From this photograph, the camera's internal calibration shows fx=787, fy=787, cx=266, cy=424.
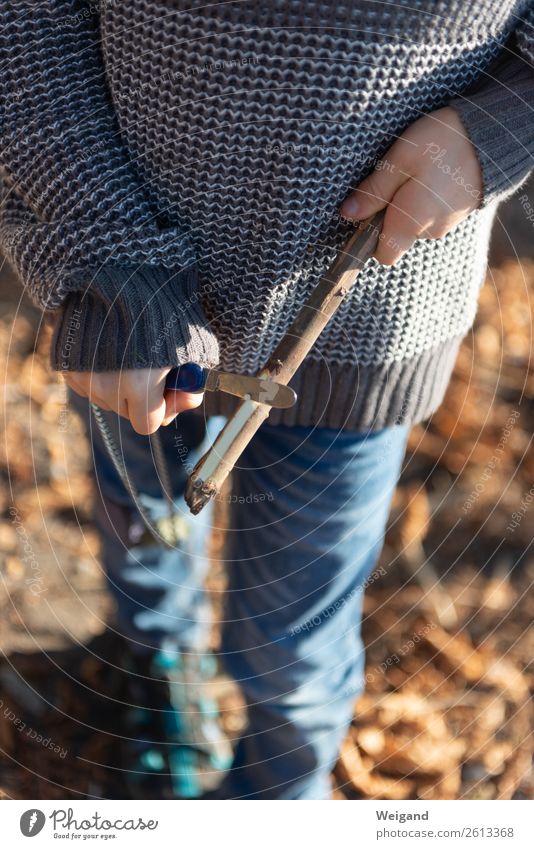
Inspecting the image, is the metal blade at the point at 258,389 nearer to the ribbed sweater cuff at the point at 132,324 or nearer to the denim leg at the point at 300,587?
the ribbed sweater cuff at the point at 132,324

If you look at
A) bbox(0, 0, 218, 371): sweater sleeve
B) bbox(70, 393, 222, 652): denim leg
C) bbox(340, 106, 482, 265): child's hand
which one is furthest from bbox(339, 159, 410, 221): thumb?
bbox(70, 393, 222, 652): denim leg

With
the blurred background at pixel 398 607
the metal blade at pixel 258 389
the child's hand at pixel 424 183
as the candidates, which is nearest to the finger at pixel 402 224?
the child's hand at pixel 424 183

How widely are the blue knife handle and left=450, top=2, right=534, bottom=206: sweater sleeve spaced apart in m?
0.21

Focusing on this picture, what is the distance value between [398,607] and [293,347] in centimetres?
64

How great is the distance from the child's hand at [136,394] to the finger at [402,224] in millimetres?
155

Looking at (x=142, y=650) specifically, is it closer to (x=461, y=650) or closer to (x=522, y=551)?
(x=461, y=650)

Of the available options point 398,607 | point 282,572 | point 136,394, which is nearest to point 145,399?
point 136,394

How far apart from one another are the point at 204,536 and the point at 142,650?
5.7 inches

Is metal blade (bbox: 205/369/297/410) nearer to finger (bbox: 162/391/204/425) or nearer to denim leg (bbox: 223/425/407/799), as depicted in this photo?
finger (bbox: 162/391/204/425)

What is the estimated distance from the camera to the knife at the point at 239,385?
1.64 ft

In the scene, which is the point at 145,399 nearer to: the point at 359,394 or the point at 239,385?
the point at 239,385

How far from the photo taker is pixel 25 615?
992 millimetres

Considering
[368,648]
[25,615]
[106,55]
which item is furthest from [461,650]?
[106,55]
